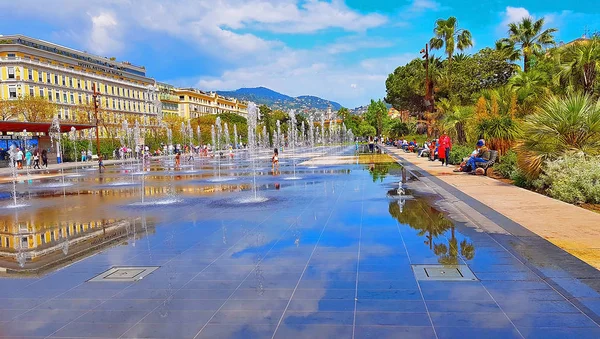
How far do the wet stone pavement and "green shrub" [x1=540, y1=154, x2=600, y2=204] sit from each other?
360 cm

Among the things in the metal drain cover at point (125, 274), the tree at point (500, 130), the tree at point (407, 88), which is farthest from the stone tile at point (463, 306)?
the tree at point (407, 88)

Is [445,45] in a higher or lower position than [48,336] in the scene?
higher

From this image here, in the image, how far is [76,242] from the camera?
7.79 m

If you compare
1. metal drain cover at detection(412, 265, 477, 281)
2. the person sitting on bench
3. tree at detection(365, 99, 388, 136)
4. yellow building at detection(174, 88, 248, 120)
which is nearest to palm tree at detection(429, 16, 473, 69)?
the person sitting on bench

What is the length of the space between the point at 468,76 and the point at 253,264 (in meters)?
43.1

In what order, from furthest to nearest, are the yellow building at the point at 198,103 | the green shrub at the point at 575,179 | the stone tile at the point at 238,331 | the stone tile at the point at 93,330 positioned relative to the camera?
the yellow building at the point at 198,103
the green shrub at the point at 575,179
the stone tile at the point at 93,330
the stone tile at the point at 238,331

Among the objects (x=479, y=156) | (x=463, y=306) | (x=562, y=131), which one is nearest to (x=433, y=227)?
(x=463, y=306)

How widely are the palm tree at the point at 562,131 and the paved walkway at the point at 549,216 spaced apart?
41.3 inches

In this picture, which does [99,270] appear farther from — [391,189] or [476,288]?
[391,189]

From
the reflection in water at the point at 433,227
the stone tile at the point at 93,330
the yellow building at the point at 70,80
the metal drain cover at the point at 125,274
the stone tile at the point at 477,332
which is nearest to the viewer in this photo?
the stone tile at the point at 477,332

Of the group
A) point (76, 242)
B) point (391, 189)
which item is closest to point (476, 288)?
point (76, 242)

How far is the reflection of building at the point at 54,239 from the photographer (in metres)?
6.68

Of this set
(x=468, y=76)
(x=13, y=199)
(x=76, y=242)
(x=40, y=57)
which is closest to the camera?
(x=76, y=242)

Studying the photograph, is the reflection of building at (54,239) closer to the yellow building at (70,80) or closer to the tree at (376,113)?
the yellow building at (70,80)
